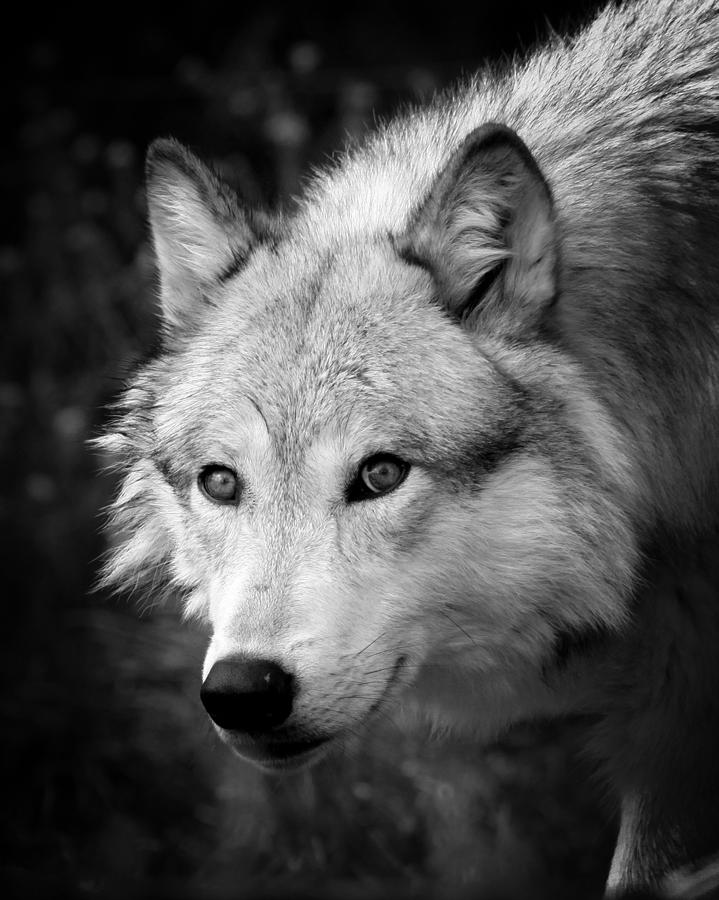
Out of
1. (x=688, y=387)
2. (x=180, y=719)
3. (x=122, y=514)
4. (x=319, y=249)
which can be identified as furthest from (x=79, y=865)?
(x=688, y=387)

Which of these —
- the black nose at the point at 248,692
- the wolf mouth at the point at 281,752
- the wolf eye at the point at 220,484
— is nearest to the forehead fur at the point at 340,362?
the wolf eye at the point at 220,484

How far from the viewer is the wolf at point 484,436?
113 inches

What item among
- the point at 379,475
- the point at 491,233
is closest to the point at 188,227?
the point at 491,233

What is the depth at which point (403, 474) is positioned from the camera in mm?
2922

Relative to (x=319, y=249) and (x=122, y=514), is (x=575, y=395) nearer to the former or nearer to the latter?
(x=319, y=249)

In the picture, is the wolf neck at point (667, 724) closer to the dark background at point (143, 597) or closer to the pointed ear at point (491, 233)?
the dark background at point (143, 597)

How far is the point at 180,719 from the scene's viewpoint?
5.38m

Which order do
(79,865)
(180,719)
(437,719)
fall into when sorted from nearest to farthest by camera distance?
1. (437,719)
2. (79,865)
3. (180,719)

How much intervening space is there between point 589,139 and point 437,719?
2006 mm

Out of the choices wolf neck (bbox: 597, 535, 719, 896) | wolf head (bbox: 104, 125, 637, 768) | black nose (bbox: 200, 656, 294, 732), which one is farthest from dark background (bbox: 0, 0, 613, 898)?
wolf head (bbox: 104, 125, 637, 768)

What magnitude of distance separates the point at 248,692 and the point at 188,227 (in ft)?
5.47

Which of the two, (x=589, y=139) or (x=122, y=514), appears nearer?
(x=589, y=139)

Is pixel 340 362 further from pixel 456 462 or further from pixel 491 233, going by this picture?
pixel 491 233

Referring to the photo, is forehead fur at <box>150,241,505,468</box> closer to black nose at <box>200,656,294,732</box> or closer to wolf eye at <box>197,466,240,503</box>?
wolf eye at <box>197,466,240,503</box>
